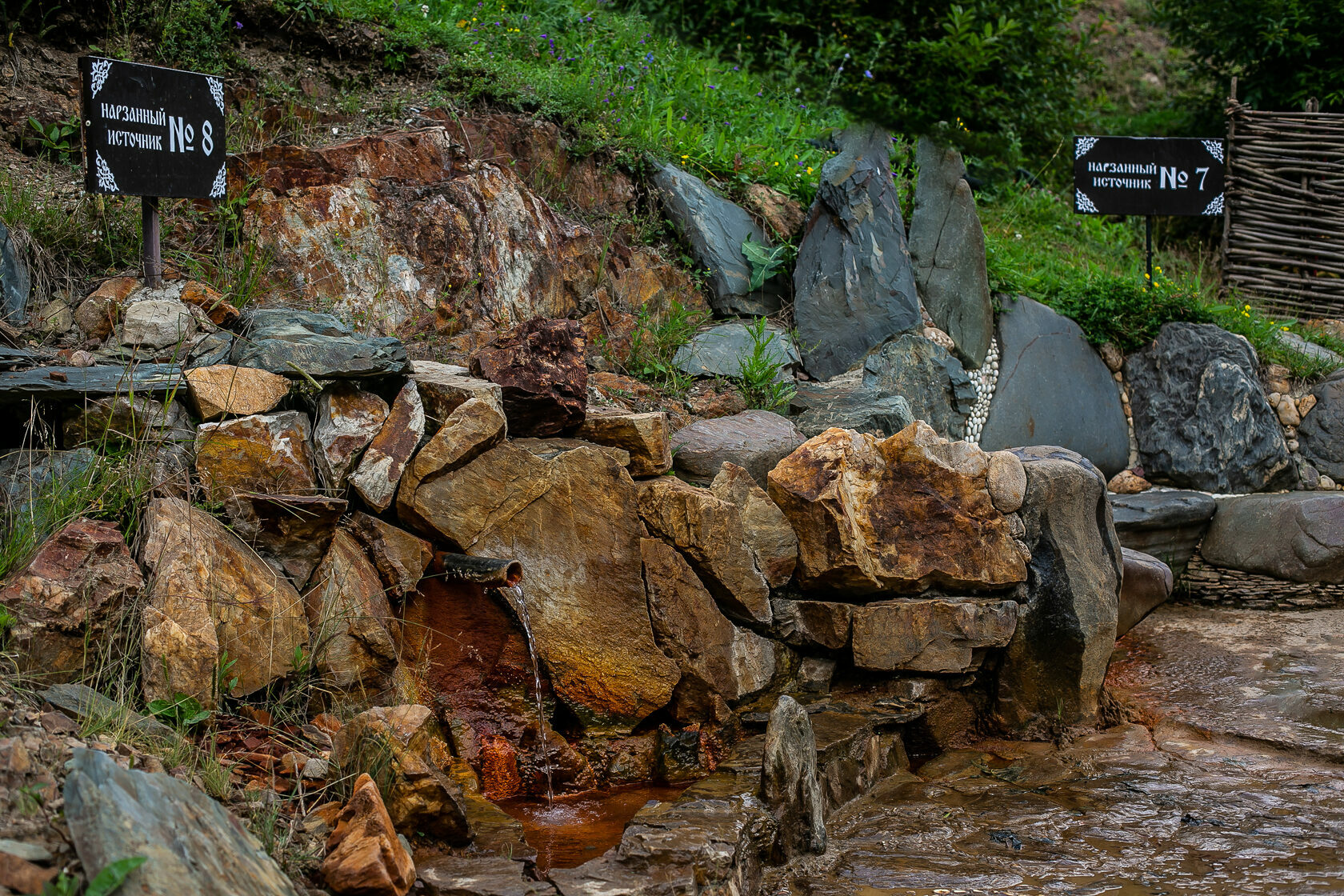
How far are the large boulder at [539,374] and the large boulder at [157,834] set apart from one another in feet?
7.42

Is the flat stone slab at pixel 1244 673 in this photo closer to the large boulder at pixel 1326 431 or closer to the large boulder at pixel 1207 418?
the large boulder at pixel 1207 418

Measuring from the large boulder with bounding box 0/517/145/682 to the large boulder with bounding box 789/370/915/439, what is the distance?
10.5 feet

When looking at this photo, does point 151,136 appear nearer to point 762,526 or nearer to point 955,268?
point 762,526

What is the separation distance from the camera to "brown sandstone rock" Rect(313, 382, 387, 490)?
403cm

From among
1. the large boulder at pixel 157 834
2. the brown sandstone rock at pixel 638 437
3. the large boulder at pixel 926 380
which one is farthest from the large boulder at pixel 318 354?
the large boulder at pixel 926 380

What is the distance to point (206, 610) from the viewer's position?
347 centimetres

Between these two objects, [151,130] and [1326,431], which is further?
[1326,431]

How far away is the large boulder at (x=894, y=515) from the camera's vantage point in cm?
465

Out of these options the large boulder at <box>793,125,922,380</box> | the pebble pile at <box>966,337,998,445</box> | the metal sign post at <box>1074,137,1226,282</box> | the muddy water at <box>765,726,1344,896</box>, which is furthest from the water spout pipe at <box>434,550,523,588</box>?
the metal sign post at <box>1074,137,1226,282</box>

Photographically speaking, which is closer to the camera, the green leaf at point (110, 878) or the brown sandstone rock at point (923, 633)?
the green leaf at point (110, 878)

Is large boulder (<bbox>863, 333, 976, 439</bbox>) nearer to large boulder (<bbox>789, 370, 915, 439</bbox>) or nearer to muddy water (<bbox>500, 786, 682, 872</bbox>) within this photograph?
large boulder (<bbox>789, 370, 915, 439</bbox>)

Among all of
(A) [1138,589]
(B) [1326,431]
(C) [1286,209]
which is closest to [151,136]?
(A) [1138,589]

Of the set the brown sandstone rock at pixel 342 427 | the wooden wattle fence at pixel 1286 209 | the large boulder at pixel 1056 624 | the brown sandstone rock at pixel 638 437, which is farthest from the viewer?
the wooden wattle fence at pixel 1286 209

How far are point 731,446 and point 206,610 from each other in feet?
8.03
